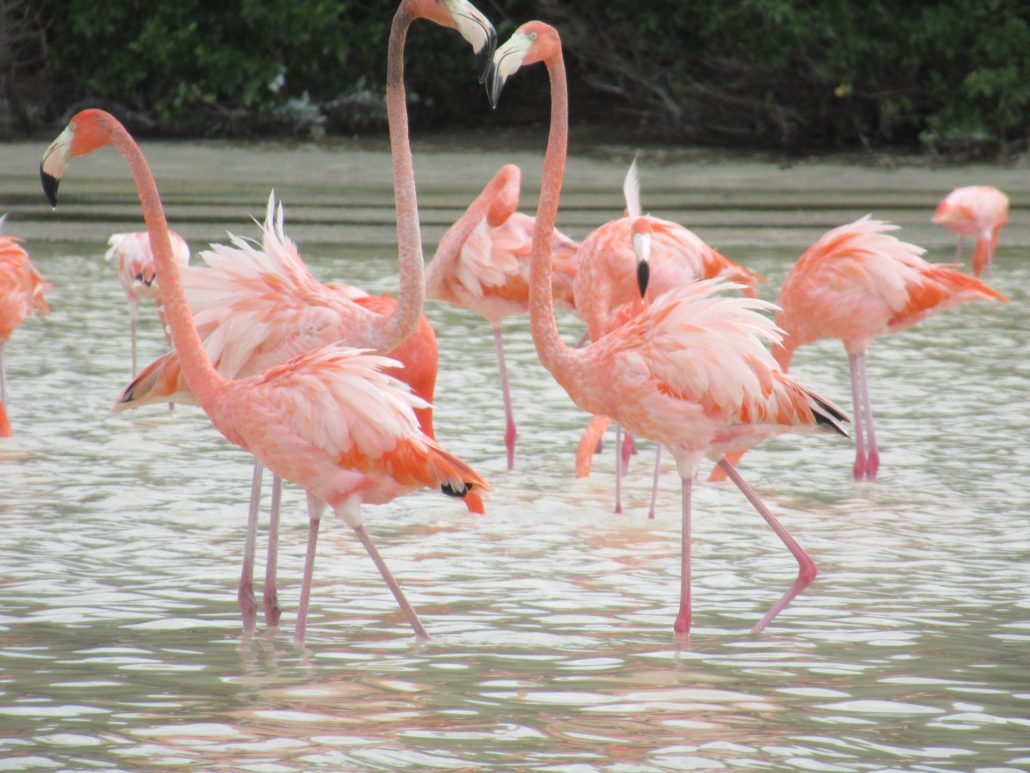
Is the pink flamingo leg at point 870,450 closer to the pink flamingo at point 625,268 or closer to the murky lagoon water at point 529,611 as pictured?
the murky lagoon water at point 529,611

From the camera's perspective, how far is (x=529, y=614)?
14.0 feet

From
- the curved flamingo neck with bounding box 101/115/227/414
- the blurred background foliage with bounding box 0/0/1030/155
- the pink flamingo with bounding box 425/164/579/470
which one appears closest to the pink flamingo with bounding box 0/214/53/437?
the pink flamingo with bounding box 425/164/579/470

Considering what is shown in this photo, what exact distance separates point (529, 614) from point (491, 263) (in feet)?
7.77

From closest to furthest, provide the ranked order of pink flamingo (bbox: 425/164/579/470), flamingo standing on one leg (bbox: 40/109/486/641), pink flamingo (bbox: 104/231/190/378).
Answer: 1. flamingo standing on one leg (bbox: 40/109/486/641)
2. pink flamingo (bbox: 425/164/579/470)
3. pink flamingo (bbox: 104/231/190/378)

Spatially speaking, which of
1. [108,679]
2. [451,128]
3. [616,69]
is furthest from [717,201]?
[108,679]

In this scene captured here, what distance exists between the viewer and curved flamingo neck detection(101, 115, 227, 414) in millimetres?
3936

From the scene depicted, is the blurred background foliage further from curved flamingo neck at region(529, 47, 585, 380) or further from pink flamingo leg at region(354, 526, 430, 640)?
pink flamingo leg at region(354, 526, 430, 640)

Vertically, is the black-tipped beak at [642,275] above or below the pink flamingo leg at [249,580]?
above

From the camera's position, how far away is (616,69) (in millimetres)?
16953

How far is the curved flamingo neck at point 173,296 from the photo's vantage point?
3.94 m

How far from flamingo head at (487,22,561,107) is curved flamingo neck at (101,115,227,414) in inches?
33.7

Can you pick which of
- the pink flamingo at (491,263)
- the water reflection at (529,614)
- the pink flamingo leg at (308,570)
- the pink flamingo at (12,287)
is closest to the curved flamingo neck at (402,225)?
the pink flamingo leg at (308,570)

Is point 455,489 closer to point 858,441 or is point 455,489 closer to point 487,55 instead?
point 487,55

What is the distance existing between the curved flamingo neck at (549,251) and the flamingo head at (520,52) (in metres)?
0.04
